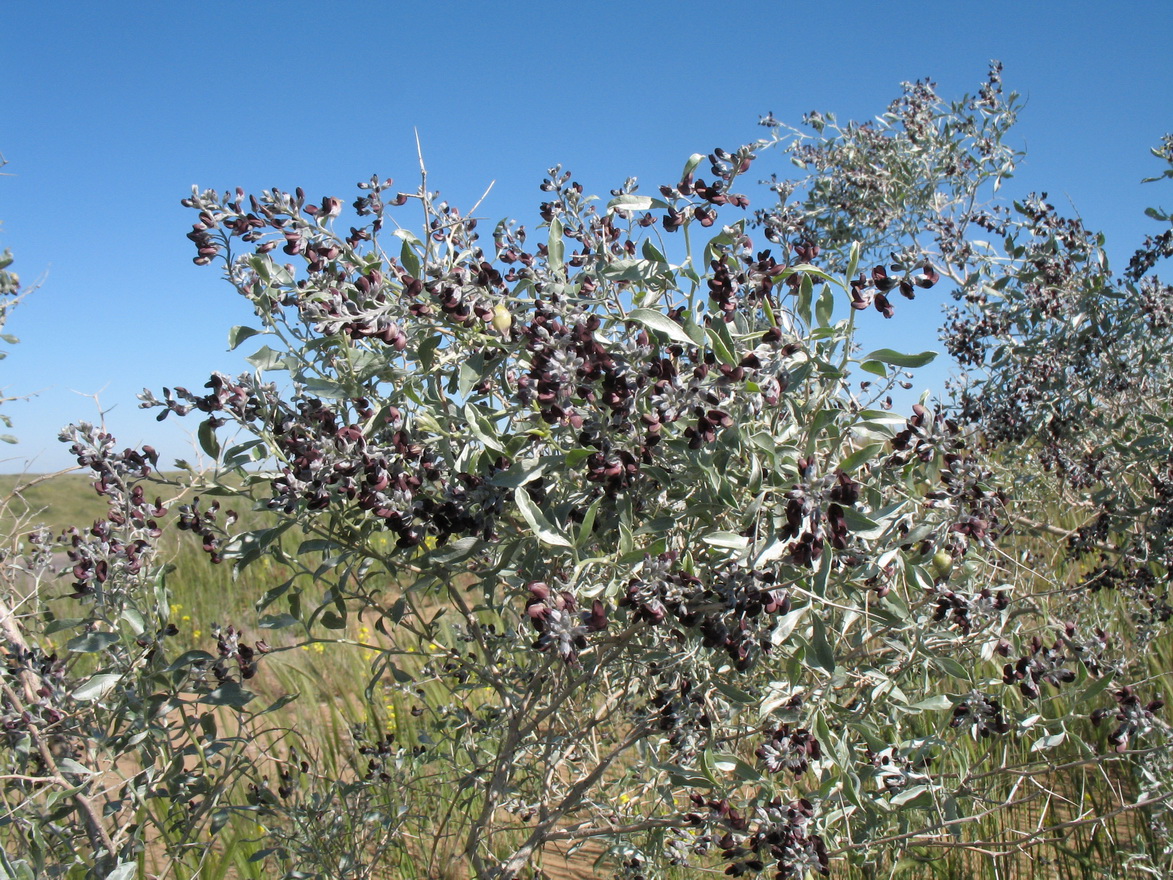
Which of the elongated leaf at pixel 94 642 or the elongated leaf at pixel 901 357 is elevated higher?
the elongated leaf at pixel 901 357

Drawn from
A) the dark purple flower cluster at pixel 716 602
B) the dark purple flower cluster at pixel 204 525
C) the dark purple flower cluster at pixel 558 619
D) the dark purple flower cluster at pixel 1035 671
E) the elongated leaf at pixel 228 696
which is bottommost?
the elongated leaf at pixel 228 696

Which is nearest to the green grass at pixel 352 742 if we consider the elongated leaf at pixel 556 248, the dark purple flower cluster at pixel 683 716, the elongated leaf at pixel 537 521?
the dark purple flower cluster at pixel 683 716

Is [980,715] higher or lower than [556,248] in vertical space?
lower

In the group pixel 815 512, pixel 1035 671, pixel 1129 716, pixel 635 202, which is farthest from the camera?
pixel 1129 716

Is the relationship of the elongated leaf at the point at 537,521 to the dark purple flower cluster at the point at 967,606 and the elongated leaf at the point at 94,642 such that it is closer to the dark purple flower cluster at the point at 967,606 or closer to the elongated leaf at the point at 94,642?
the dark purple flower cluster at the point at 967,606

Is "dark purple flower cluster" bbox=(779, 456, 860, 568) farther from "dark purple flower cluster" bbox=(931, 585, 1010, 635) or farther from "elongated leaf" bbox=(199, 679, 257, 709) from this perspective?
"elongated leaf" bbox=(199, 679, 257, 709)

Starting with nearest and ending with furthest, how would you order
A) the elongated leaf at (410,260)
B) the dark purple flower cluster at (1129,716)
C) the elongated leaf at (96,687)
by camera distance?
the elongated leaf at (410,260)
the elongated leaf at (96,687)
the dark purple flower cluster at (1129,716)

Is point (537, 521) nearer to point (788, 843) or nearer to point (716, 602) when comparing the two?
point (716, 602)

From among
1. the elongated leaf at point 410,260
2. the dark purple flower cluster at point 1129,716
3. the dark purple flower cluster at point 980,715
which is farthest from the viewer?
the dark purple flower cluster at point 1129,716

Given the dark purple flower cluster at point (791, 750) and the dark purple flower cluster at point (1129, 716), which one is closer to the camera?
the dark purple flower cluster at point (791, 750)

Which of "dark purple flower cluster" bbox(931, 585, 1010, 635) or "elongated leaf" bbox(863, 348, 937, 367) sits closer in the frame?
"elongated leaf" bbox(863, 348, 937, 367)

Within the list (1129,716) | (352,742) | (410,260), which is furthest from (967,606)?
(352,742)

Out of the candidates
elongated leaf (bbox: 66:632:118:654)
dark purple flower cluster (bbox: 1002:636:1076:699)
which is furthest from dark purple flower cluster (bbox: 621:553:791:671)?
elongated leaf (bbox: 66:632:118:654)

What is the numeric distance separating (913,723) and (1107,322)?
205 cm
